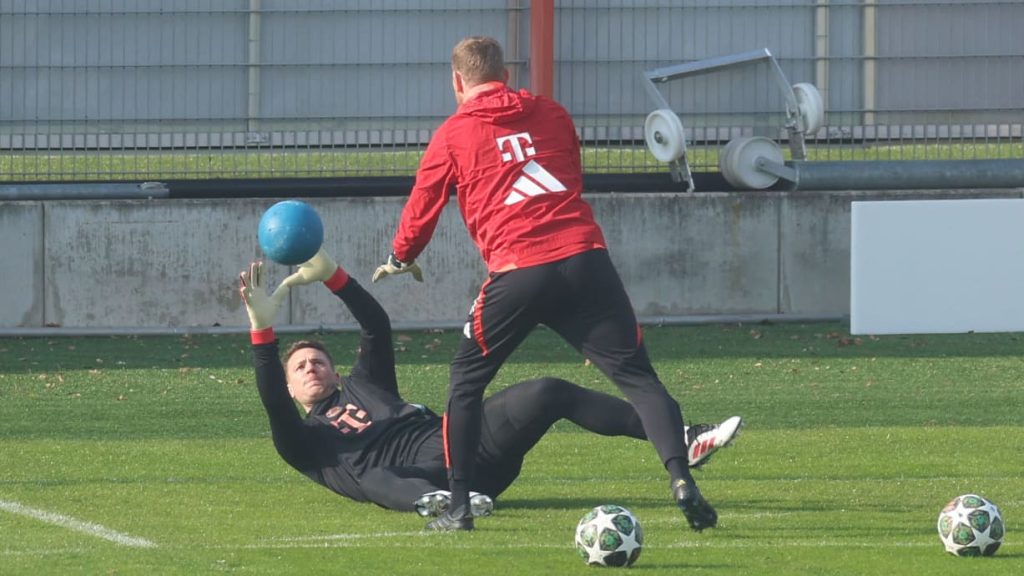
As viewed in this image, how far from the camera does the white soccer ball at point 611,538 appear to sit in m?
6.36

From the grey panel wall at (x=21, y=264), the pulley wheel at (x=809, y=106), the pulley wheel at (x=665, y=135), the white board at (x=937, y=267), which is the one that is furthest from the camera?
the pulley wheel at (x=809, y=106)

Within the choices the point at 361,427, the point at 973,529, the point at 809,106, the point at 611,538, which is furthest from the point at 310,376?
the point at 809,106

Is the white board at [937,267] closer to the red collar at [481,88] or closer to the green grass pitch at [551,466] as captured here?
the green grass pitch at [551,466]

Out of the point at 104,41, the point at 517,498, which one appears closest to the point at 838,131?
the point at 104,41

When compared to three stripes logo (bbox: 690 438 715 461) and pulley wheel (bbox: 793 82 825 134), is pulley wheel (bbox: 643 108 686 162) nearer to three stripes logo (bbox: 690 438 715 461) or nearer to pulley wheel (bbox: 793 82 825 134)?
pulley wheel (bbox: 793 82 825 134)

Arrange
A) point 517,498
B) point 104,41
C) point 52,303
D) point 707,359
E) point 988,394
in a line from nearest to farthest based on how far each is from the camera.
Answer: point 517,498, point 988,394, point 707,359, point 52,303, point 104,41

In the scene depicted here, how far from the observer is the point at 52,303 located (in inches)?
605

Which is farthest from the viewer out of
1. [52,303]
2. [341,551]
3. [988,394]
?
[52,303]

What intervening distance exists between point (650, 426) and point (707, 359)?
6639 millimetres

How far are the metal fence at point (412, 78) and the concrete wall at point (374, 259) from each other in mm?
907

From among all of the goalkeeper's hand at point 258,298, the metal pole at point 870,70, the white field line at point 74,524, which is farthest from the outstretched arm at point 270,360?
the metal pole at point 870,70

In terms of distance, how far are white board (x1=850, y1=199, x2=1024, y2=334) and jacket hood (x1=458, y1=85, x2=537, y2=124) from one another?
318 inches

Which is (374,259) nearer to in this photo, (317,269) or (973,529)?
(317,269)

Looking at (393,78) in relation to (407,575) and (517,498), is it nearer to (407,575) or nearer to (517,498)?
(517,498)
